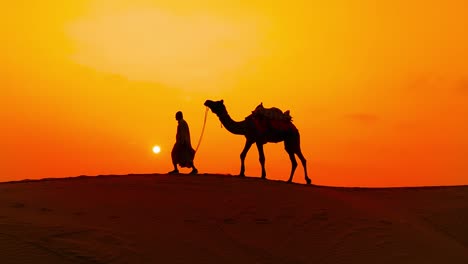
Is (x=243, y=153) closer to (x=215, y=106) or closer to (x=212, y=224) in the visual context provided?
(x=215, y=106)

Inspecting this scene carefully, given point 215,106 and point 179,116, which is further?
point 215,106

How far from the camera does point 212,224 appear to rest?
16.4 meters

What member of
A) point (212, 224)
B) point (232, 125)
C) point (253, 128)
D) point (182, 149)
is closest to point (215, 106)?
point (232, 125)

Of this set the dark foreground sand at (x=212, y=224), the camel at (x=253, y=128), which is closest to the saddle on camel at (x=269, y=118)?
the camel at (x=253, y=128)

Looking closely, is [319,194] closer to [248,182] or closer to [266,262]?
[248,182]

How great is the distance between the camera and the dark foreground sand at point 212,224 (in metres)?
14.0

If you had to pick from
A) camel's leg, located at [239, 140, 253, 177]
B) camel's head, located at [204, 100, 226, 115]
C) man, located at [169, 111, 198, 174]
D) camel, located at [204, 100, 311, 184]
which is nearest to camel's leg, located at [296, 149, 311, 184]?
camel, located at [204, 100, 311, 184]

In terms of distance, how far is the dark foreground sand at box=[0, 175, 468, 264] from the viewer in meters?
14.0

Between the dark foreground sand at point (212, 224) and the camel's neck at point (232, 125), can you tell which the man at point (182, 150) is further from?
the camel's neck at point (232, 125)

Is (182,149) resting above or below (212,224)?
above

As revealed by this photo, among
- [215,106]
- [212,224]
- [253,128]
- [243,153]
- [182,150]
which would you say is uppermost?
[215,106]

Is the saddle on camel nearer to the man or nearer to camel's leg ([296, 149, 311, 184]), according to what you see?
camel's leg ([296, 149, 311, 184])

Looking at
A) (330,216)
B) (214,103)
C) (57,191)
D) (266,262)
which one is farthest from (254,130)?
(266,262)

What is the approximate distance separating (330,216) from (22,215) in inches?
287
